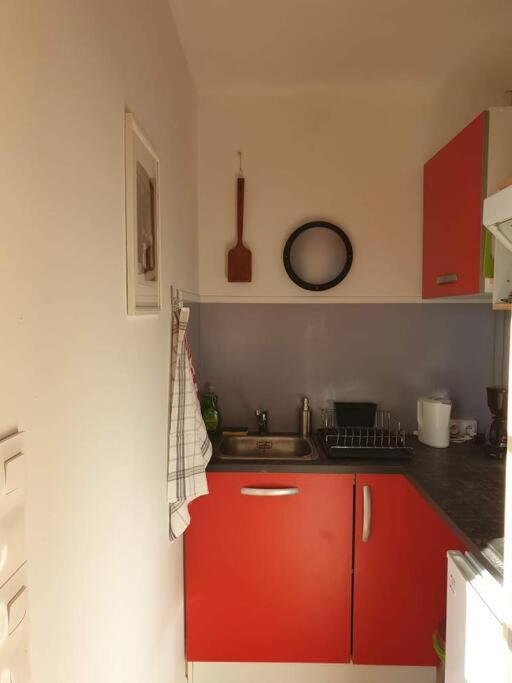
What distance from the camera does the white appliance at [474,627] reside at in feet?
3.11

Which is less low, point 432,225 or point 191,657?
point 432,225

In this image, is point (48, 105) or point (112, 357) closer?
point (48, 105)

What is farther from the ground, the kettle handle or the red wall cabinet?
the red wall cabinet

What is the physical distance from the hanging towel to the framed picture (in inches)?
10.2

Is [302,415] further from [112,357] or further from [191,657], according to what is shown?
[112,357]

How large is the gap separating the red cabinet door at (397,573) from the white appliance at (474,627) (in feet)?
1.91

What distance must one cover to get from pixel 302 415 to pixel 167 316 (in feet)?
3.36

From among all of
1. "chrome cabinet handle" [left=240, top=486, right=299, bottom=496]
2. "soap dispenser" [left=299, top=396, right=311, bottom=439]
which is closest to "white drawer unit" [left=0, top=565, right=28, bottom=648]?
"chrome cabinet handle" [left=240, top=486, right=299, bottom=496]

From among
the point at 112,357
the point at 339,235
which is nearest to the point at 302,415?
the point at 339,235

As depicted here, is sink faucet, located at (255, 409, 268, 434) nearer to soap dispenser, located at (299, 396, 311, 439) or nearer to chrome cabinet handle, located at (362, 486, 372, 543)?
soap dispenser, located at (299, 396, 311, 439)

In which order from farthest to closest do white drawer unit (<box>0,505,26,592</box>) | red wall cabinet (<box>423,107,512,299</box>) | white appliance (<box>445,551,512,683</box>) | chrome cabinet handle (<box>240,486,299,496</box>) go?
chrome cabinet handle (<box>240,486,299,496</box>) < red wall cabinet (<box>423,107,512,299</box>) < white appliance (<box>445,551,512,683</box>) < white drawer unit (<box>0,505,26,592</box>)

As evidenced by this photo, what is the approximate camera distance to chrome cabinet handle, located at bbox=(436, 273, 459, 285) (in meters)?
1.90

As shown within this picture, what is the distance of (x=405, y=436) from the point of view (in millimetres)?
2277

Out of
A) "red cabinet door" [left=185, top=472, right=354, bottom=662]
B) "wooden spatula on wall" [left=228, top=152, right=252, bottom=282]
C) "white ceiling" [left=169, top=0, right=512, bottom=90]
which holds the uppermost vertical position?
"white ceiling" [left=169, top=0, right=512, bottom=90]
